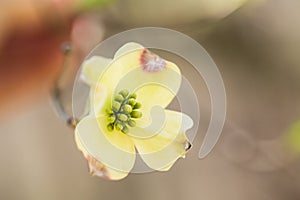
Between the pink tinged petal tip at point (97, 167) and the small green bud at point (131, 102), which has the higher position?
the small green bud at point (131, 102)

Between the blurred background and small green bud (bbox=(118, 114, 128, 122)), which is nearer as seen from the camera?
small green bud (bbox=(118, 114, 128, 122))

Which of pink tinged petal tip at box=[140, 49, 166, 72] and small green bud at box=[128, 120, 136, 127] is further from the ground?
pink tinged petal tip at box=[140, 49, 166, 72]

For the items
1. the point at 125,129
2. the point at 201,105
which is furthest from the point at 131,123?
the point at 201,105

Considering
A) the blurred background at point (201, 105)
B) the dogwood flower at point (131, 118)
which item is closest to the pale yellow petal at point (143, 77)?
the dogwood flower at point (131, 118)

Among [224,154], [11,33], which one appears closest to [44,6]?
[11,33]

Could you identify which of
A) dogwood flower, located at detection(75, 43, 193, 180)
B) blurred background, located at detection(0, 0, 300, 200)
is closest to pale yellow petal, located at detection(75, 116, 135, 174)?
dogwood flower, located at detection(75, 43, 193, 180)

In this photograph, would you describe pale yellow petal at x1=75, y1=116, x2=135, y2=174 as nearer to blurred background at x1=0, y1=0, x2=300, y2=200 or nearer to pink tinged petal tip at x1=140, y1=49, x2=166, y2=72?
pink tinged petal tip at x1=140, y1=49, x2=166, y2=72

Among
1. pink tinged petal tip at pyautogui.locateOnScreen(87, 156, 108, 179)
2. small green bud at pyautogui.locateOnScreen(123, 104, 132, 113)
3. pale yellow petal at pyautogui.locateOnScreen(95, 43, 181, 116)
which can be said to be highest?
pale yellow petal at pyautogui.locateOnScreen(95, 43, 181, 116)

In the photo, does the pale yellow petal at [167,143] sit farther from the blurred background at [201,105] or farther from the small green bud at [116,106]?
the blurred background at [201,105]
